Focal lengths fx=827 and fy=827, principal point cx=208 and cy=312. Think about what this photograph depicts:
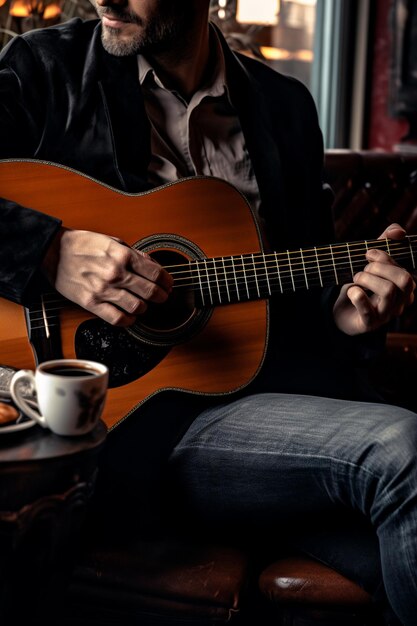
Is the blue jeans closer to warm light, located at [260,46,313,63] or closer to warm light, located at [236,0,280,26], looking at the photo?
warm light, located at [236,0,280,26]

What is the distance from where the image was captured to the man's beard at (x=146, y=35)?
1.75m

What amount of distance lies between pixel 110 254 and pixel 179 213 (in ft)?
0.72

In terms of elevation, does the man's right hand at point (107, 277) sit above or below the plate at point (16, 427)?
above

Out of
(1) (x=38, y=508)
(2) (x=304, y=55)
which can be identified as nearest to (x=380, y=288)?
(1) (x=38, y=508)

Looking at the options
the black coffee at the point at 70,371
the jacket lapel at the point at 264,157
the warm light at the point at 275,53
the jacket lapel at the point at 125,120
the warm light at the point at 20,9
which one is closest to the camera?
the black coffee at the point at 70,371

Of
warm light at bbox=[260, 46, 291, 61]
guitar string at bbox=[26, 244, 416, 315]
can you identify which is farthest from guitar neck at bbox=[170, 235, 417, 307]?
warm light at bbox=[260, 46, 291, 61]

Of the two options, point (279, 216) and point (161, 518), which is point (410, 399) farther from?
point (161, 518)

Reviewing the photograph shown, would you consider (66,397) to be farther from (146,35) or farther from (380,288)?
(146,35)

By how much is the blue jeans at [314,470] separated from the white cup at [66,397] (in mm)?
441

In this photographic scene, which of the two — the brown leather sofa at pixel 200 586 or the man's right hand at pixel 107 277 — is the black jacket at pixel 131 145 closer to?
the man's right hand at pixel 107 277

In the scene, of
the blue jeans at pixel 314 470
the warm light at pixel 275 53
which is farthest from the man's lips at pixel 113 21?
the warm light at pixel 275 53

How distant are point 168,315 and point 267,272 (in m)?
0.22

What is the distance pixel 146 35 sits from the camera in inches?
69.6

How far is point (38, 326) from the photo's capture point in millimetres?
1528
